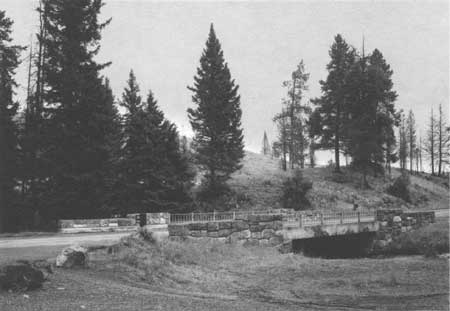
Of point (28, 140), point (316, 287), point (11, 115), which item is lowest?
point (316, 287)

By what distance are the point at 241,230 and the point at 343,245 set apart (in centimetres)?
991

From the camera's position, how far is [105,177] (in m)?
26.7

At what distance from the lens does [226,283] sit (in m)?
10.4

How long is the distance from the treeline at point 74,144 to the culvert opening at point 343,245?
1067 cm

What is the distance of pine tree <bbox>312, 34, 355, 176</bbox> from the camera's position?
5131cm

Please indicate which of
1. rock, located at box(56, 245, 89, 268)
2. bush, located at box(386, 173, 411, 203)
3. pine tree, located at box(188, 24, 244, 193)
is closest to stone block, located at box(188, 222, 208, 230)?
rock, located at box(56, 245, 89, 268)

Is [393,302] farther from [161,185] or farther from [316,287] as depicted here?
[161,185]

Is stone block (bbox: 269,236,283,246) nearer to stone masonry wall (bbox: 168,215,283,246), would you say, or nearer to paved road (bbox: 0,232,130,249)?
stone masonry wall (bbox: 168,215,283,246)

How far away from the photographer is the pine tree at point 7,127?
27.5m

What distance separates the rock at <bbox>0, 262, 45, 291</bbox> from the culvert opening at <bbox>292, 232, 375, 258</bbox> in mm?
16154

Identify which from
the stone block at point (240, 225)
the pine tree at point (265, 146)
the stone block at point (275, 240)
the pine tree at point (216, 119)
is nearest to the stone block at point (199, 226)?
the stone block at point (240, 225)

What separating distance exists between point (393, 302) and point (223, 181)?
103 ft

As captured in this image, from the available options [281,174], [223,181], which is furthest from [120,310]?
[281,174]

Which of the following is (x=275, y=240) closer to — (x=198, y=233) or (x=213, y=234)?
(x=213, y=234)
